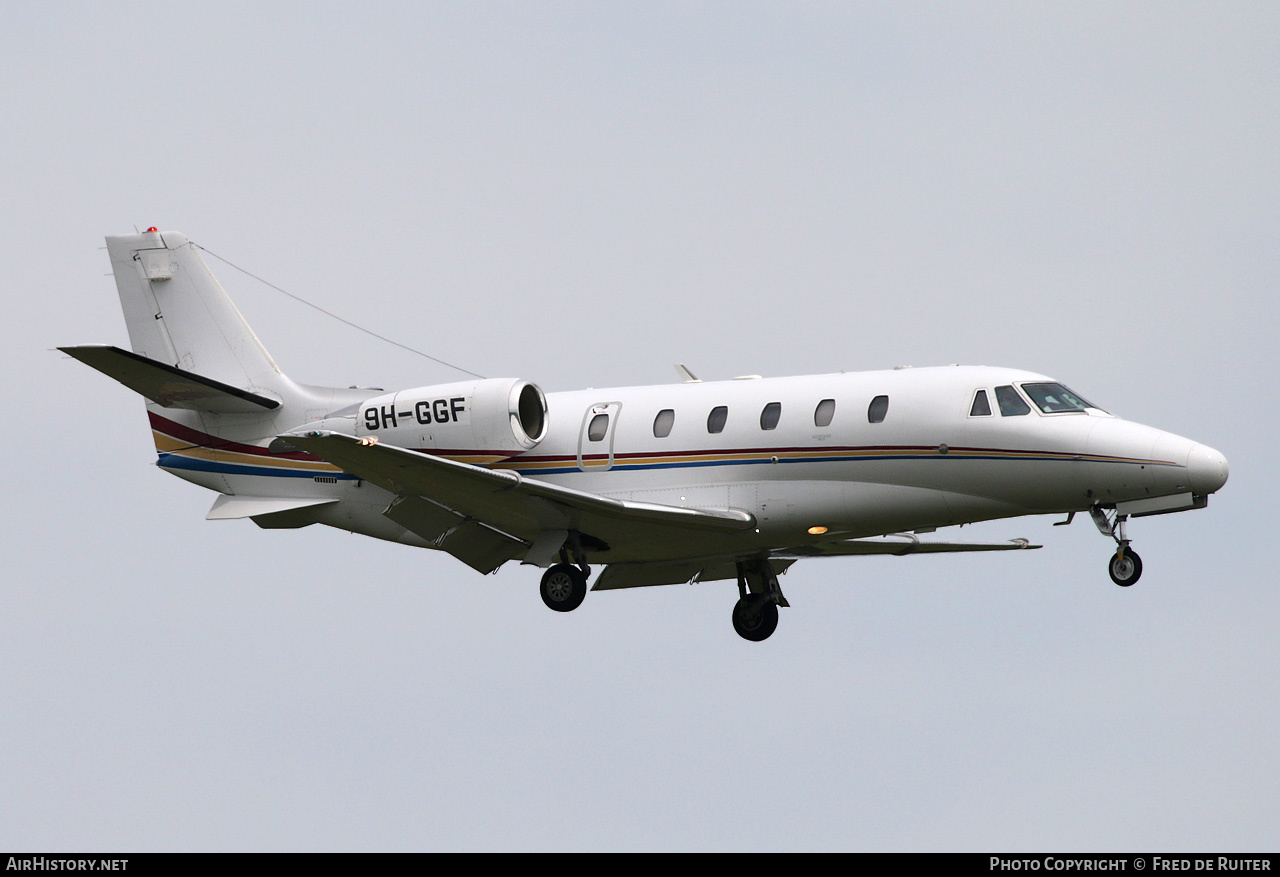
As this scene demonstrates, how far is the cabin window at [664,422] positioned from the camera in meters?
27.5

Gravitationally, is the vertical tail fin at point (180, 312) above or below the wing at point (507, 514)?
above

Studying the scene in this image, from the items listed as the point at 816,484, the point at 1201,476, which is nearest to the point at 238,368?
the point at 816,484

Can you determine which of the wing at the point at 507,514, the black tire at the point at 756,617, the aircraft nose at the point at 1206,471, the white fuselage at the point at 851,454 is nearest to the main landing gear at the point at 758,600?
the black tire at the point at 756,617

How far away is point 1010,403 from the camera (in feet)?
84.4

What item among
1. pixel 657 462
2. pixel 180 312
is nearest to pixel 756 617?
pixel 657 462

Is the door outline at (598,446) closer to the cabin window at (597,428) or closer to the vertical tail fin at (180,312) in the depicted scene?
the cabin window at (597,428)

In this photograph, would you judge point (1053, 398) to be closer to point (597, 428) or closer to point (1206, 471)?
point (1206, 471)

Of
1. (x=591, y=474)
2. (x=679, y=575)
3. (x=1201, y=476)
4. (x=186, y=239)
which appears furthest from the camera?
(x=186, y=239)

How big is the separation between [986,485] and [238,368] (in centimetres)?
1301

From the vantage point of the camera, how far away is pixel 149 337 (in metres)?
31.6

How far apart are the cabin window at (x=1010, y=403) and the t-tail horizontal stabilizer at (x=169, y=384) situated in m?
11.8

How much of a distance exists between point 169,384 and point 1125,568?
14896 millimetres

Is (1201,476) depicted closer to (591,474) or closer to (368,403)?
(591,474)

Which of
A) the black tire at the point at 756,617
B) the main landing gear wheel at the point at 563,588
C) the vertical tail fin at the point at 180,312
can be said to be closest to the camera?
the main landing gear wheel at the point at 563,588
